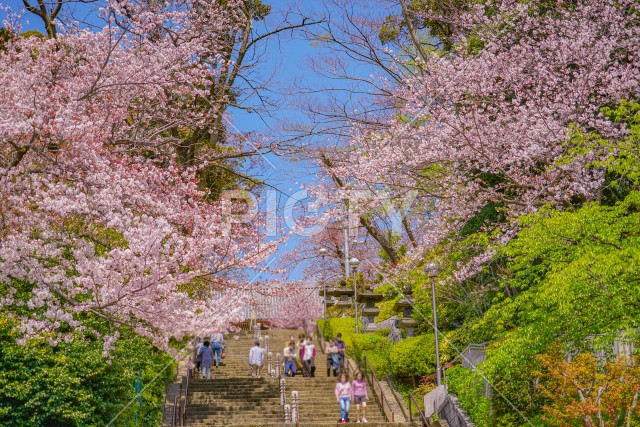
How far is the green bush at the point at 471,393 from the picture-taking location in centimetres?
1462

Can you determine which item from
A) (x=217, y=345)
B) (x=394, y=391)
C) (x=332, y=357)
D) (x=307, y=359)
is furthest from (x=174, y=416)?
(x=394, y=391)

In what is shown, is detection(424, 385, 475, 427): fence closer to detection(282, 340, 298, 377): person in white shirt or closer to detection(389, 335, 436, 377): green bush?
detection(389, 335, 436, 377): green bush

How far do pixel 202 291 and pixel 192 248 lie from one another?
5207mm

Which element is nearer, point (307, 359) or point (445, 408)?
point (445, 408)

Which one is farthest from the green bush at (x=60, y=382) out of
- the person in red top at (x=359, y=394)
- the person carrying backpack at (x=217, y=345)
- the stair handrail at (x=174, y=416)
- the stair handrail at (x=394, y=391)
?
the person carrying backpack at (x=217, y=345)

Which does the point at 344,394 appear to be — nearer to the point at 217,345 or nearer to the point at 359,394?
the point at 359,394

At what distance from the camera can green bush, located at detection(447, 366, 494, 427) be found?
48.0ft

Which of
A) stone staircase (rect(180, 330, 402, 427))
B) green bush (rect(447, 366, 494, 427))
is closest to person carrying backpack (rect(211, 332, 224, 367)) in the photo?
stone staircase (rect(180, 330, 402, 427))

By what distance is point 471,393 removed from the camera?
1545 cm

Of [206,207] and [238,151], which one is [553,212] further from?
[238,151]

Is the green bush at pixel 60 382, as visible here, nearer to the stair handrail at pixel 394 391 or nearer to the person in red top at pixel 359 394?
the person in red top at pixel 359 394

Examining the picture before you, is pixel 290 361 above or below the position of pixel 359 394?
above

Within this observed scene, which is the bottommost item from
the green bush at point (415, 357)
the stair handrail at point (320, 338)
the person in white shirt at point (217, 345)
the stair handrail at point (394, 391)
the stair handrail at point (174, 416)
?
the stair handrail at point (174, 416)

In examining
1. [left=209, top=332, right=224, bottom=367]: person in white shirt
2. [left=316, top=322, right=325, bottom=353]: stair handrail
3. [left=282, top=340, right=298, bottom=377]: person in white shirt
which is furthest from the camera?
[left=316, top=322, right=325, bottom=353]: stair handrail
